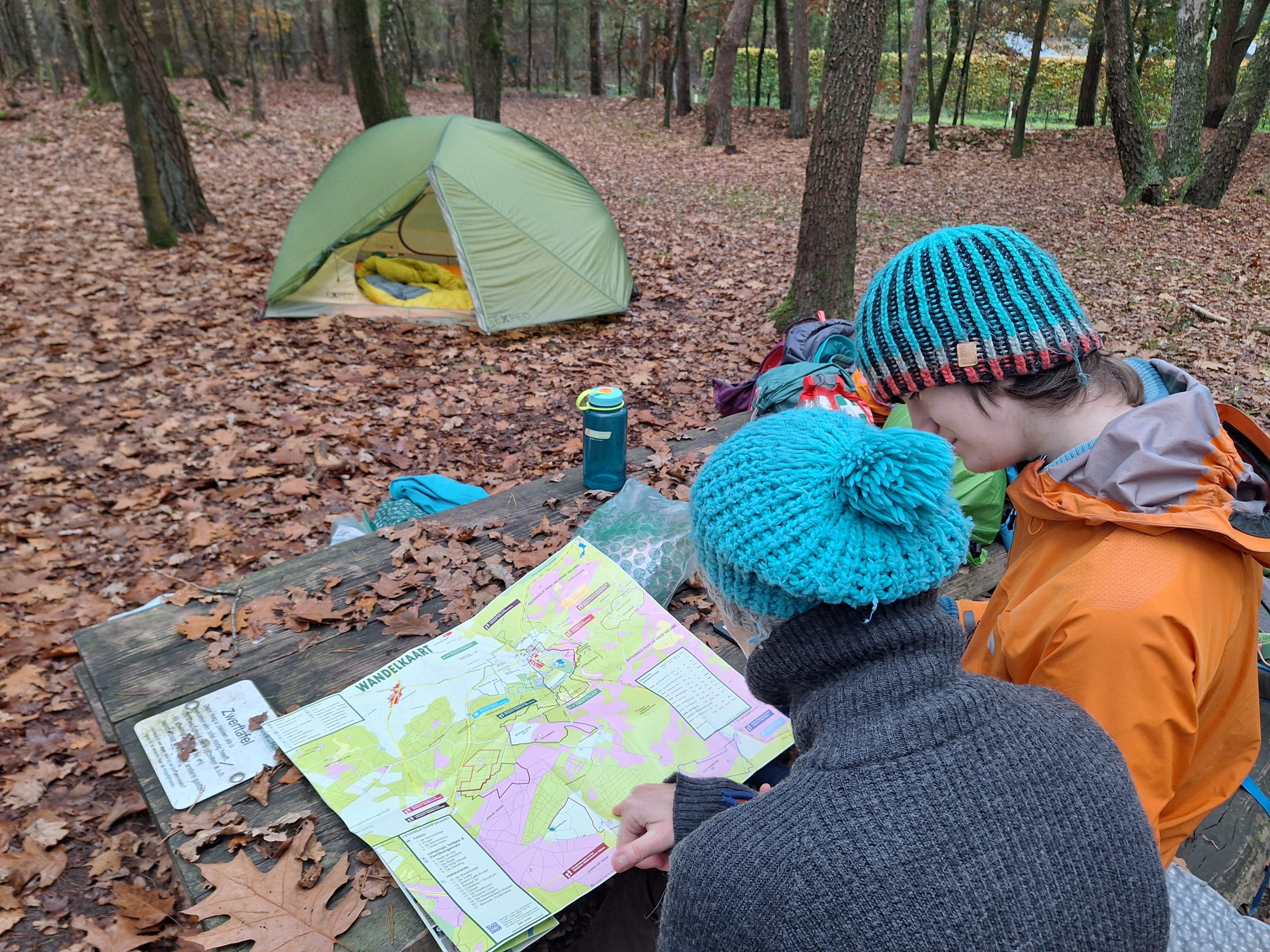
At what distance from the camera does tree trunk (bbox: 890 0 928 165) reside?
1359 cm

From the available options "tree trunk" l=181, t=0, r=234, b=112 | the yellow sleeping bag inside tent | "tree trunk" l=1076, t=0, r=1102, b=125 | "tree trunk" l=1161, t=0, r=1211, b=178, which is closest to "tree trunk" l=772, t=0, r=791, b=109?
"tree trunk" l=1076, t=0, r=1102, b=125

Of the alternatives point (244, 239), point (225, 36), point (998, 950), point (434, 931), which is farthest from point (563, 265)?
point (225, 36)

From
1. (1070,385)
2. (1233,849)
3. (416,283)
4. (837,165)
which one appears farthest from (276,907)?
(416,283)

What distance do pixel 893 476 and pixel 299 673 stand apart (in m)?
1.62

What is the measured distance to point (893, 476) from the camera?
96 centimetres

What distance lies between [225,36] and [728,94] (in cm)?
1944

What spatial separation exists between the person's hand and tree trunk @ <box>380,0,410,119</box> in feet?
26.2

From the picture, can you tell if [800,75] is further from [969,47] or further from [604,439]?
[604,439]

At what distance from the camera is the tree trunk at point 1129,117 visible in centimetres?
1031

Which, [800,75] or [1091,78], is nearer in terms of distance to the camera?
[800,75]

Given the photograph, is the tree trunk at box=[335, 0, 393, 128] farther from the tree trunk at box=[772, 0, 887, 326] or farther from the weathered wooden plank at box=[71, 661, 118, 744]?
the weathered wooden plank at box=[71, 661, 118, 744]

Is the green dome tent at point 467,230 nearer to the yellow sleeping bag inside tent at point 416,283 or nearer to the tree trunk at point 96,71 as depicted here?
the yellow sleeping bag inside tent at point 416,283

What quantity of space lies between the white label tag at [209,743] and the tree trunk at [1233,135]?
11310 mm

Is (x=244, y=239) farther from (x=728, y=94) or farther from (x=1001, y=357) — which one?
(x=728, y=94)
